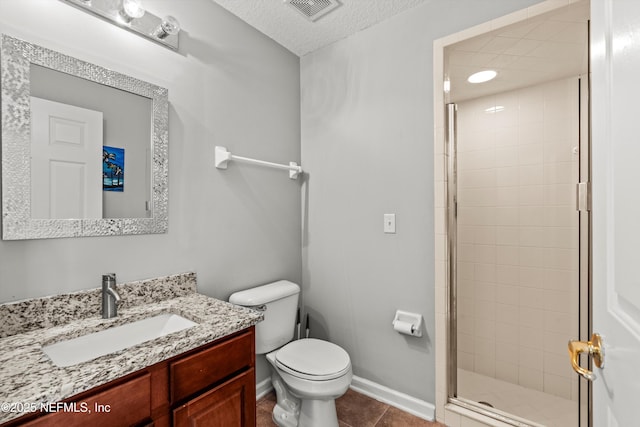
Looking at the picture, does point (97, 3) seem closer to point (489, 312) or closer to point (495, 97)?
point (495, 97)

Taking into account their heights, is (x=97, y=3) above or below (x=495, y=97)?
above

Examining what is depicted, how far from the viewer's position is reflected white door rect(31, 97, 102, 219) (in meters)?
1.15

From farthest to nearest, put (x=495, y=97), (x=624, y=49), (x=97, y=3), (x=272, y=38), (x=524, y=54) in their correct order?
(x=272, y=38) < (x=495, y=97) < (x=524, y=54) < (x=97, y=3) < (x=624, y=49)

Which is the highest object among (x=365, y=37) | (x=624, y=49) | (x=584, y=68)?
(x=365, y=37)

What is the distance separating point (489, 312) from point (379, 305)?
0.79 m

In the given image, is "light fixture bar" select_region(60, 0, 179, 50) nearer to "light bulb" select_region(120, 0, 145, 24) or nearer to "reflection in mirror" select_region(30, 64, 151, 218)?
"light bulb" select_region(120, 0, 145, 24)

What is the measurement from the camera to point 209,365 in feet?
3.70

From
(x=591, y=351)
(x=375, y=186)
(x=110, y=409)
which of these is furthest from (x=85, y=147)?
(x=591, y=351)

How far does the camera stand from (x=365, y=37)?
2.00m

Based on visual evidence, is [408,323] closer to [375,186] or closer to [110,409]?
[375,186]

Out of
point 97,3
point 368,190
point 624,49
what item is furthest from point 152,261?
point 624,49

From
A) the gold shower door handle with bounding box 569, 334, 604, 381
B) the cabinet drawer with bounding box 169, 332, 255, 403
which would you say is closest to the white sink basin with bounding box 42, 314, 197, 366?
the cabinet drawer with bounding box 169, 332, 255, 403

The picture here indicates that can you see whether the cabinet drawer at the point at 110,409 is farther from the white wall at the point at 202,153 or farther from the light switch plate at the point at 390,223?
the light switch plate at the point at 390,223

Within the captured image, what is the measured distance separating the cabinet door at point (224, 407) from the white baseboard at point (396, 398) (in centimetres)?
94
